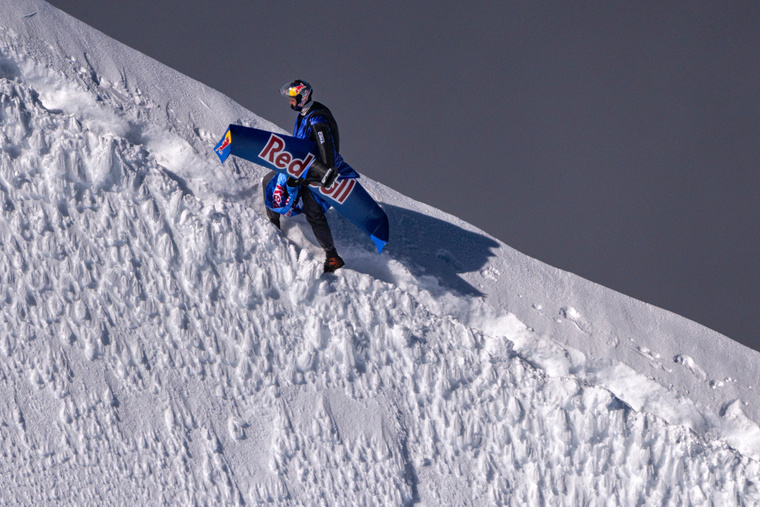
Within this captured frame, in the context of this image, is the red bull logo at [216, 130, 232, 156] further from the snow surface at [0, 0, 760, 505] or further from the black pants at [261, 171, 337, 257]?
the black pants at [261, 171, 337, 257]

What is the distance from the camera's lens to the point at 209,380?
4.87 metres

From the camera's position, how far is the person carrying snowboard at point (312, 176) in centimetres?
493

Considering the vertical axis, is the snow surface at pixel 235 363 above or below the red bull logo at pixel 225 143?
below

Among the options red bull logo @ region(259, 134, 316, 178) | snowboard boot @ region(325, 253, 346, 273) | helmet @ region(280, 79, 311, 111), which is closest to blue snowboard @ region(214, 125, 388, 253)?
red bull logo @ region(259, 134, 316, 178)

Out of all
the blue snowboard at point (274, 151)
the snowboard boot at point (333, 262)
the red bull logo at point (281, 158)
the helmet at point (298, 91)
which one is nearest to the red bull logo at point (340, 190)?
the blue snowboard at point (274, 151)

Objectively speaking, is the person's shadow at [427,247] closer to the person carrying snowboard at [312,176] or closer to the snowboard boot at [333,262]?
the snowboard boot at [333,262]

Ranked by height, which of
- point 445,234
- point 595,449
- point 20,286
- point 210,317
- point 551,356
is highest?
point 445,234

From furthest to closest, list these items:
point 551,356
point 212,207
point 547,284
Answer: point 547,284 < point 551,356 < point 212,207

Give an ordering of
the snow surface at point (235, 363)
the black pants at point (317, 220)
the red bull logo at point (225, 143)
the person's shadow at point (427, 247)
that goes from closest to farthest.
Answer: the snow surface at point (235, 363)
the red bull logo at point (225, 143)
the black pants at point (317, 220)
the person's shadow at point (427, 247)

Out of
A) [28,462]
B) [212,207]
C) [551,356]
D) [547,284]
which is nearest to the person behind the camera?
[28,462]

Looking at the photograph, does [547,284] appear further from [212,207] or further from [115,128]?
[115,128]

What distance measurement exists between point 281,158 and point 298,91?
391 millimetres

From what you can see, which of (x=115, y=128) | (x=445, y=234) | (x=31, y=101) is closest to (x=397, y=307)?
(x=445, y=234)

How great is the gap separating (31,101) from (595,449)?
12.3 feet
